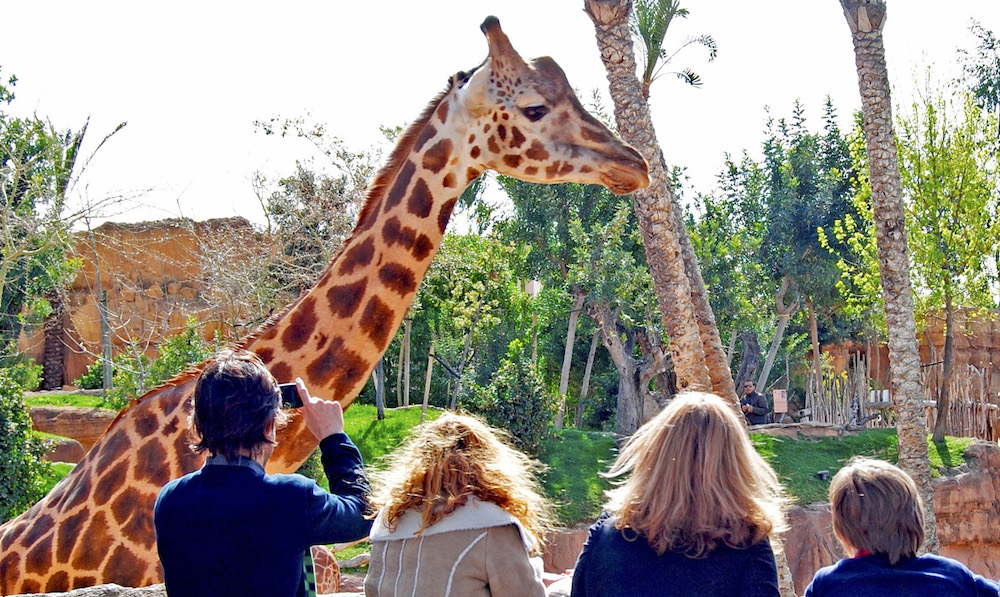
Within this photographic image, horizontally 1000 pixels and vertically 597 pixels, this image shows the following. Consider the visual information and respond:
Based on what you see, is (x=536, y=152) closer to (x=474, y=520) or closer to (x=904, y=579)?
(x=474, y=520)

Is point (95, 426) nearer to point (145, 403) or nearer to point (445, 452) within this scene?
point (145, 403)

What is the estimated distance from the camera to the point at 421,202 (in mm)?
5312

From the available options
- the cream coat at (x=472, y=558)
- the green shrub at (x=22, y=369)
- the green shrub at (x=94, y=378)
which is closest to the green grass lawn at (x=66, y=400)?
the green shrub at (x=22, y=369)

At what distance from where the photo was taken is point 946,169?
16109mm

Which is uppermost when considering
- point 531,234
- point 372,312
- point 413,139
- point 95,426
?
point 531,234

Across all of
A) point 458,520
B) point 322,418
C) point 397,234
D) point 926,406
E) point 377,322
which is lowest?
point 458,520

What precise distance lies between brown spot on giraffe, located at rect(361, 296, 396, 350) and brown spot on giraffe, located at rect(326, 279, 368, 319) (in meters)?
0.07

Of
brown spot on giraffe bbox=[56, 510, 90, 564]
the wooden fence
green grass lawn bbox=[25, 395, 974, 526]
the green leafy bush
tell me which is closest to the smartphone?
brown spot on giraffe bbox=[56, 510, 90, 564]

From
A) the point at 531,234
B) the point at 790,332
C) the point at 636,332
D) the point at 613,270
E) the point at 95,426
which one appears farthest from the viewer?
the point at 790,332

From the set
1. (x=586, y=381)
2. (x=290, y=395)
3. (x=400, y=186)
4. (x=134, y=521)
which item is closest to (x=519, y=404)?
(x=586, y=381)

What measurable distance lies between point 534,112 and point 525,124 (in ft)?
0.27

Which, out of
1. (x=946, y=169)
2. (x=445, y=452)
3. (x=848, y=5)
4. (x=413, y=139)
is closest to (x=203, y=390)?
(x=445, y=452)

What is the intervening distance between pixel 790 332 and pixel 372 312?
24831 millimetres

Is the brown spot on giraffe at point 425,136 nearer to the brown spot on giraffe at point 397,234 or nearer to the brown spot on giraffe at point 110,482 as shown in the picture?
the brown spot on giraffe at point 397,234
